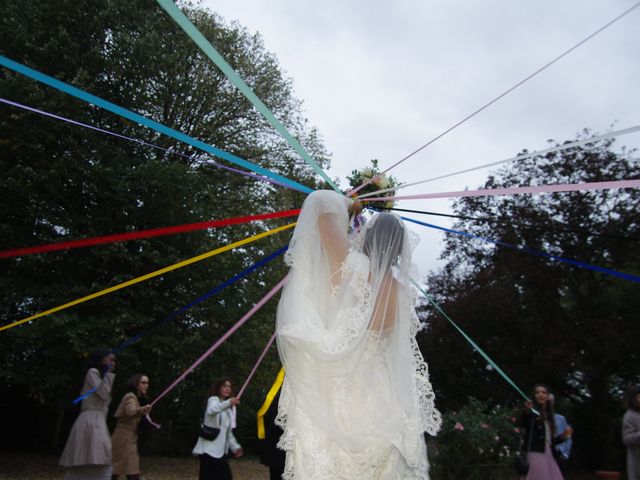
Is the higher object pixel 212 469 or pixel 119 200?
pixel 119 200

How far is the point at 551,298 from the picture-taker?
53.5 ft

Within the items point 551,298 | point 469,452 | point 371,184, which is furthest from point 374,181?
point 551,298

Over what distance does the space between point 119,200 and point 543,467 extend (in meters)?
9.30

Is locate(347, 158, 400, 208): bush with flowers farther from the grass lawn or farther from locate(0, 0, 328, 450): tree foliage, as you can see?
the grass lawn

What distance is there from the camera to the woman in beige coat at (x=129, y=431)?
6.79 meters

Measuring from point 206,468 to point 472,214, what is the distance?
1239 centimetres

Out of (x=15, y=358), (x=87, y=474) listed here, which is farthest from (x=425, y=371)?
(x=15, y=358)

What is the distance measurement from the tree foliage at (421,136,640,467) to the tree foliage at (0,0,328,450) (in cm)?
569

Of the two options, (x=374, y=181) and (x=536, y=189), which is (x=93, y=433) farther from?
(x=536, y=189)

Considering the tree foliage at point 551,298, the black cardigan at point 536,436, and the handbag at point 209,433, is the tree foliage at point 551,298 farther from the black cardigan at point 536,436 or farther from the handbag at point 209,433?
the handbag at point 209,433

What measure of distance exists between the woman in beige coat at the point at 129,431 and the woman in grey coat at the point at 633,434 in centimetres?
478

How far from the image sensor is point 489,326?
16.8 m

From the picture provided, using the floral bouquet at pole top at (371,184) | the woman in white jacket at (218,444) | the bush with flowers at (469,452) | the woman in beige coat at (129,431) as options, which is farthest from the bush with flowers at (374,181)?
the bush with flowers at (469,452)

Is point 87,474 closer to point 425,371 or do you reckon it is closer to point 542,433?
point 425,371
